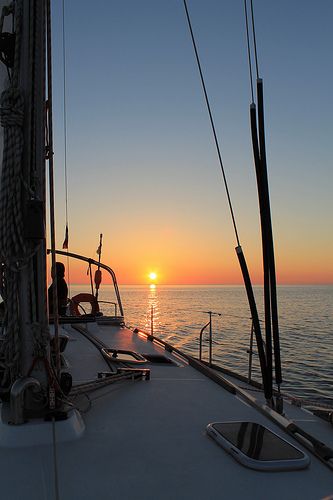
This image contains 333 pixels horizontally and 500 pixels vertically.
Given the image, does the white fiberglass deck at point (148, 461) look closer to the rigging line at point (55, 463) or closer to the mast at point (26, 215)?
the rigging line at point (55, 463)

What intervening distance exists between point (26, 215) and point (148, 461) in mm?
1723

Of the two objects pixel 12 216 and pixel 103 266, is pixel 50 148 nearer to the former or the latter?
pixel 12 216

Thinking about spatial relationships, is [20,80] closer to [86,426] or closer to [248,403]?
[86,426]

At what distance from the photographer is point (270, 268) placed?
3400mm

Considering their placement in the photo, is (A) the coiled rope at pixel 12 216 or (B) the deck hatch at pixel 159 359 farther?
(B) the deck hatch at pixel 159 359

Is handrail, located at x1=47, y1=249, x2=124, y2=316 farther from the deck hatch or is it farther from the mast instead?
the mast

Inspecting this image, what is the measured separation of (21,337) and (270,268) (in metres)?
1.98

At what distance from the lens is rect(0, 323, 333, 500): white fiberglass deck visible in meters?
2.10

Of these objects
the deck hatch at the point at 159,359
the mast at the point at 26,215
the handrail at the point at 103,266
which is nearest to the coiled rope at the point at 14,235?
the mast at the point at 26,215

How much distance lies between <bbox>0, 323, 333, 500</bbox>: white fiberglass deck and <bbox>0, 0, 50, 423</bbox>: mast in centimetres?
49

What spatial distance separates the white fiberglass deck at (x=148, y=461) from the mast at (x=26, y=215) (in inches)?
19.1

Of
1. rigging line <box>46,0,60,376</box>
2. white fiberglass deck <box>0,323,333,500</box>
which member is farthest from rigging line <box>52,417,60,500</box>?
rigging line <box>46,0,60,376</box>

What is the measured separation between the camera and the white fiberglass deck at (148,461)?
2096 mm

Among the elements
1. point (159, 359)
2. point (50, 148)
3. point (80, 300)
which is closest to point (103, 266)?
point (80, 300)
